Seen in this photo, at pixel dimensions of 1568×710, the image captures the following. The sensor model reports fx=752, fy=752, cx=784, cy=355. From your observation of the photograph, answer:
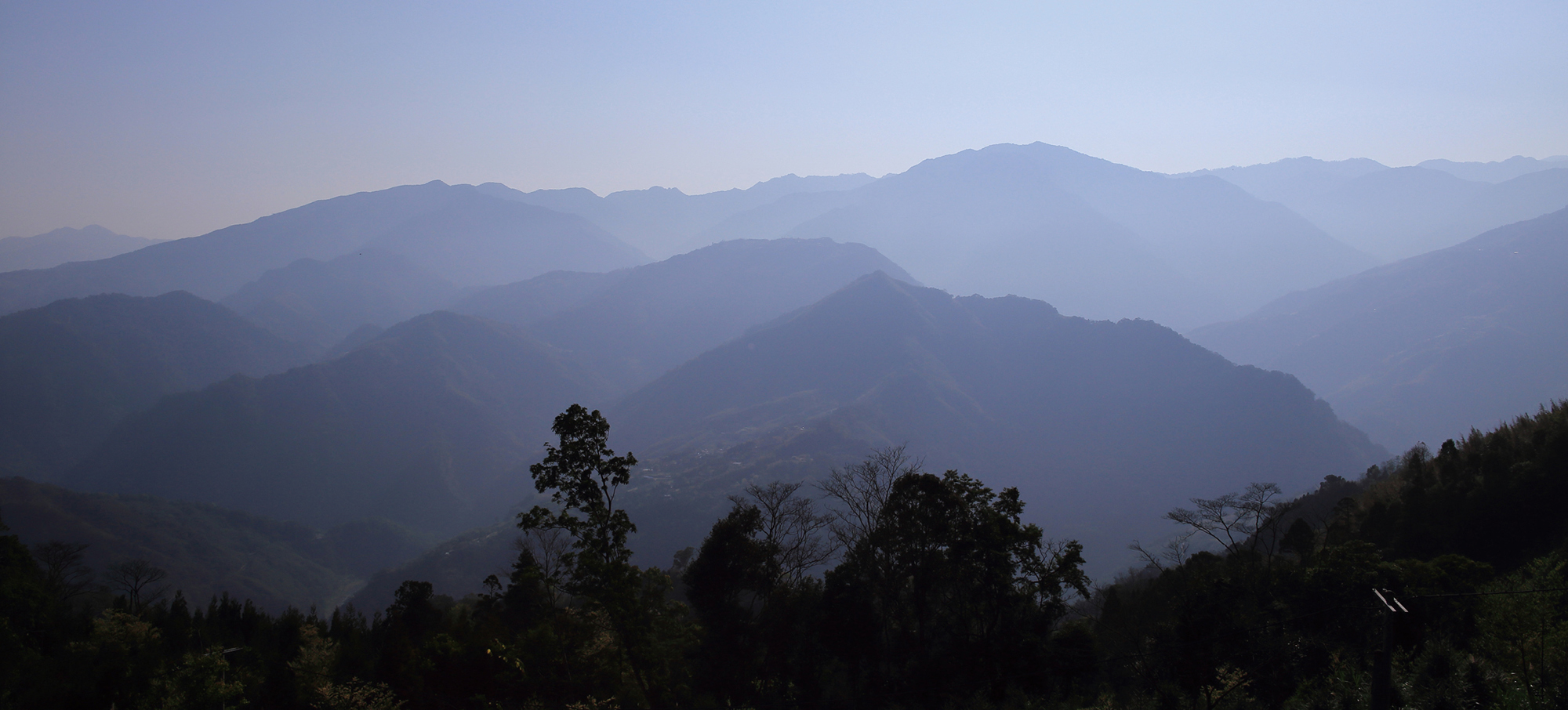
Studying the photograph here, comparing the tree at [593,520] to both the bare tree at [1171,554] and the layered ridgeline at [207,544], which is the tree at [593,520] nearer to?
the bare tree at [1171,554]

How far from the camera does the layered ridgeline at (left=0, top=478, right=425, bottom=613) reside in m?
129

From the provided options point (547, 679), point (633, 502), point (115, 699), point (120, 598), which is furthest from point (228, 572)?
point (547, 679)

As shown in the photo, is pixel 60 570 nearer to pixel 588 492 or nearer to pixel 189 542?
pixel 588 492

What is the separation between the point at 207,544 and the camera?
14938 cm

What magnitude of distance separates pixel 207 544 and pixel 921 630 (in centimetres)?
17125

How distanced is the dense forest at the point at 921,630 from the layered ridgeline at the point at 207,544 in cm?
11438

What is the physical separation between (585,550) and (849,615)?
14.6m

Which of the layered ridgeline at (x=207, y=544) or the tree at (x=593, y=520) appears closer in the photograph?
the tree at (x=593, y=520)

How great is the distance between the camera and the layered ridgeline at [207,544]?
12912 centimetres

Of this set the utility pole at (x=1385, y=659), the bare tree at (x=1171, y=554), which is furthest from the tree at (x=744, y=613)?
the utility pole at (x=1385, y=659)

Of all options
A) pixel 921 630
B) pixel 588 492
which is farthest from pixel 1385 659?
pixel 588 492

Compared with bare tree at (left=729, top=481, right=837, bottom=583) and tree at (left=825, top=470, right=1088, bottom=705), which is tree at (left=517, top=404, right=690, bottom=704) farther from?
bare tree at (left=729, top=481, right=837, bottom=583)

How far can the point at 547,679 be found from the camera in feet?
87.8

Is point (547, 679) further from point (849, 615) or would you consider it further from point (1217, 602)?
point (1217, 602)
